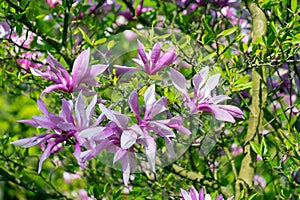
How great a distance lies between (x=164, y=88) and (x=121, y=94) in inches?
3.3

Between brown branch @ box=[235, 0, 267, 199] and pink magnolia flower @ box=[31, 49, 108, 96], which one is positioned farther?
brown branch @ box=[235, 0, 267, 199]

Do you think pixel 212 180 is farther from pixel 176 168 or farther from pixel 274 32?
pixel 274 32

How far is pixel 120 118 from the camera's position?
827 millimetres

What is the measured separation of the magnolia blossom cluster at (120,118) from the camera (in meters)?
0.84

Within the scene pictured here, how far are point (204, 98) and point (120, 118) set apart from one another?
0.17m

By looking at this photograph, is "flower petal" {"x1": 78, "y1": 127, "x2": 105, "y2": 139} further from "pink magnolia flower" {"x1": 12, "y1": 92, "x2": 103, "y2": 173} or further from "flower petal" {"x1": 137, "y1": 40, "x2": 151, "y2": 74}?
"flower petal" {"x1": 137, "y1": 40, "x2": 151, "y2": 74}

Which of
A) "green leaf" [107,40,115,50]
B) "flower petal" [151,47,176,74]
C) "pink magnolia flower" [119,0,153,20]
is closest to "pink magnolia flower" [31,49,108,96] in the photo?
"flower petal" [151,47,176,74]

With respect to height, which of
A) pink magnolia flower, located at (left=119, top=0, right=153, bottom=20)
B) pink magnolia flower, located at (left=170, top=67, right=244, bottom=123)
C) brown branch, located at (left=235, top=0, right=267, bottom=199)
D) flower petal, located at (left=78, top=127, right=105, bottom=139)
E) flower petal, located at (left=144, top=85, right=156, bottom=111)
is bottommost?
brown branch, located at (left=235, top=0, right=267, bottom=199)

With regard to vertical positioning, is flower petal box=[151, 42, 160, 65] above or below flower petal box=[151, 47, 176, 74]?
above

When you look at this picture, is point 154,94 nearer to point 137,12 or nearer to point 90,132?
point 90,132

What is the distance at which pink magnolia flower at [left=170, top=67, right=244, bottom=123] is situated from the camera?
2.95 feet

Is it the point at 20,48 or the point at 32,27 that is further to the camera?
the point at 20,48

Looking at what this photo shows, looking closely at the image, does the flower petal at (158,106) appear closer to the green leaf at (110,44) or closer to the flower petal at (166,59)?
the flower petal at (166,59)

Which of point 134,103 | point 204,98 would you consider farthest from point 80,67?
point 204,98
